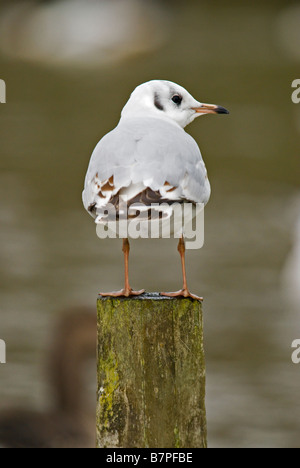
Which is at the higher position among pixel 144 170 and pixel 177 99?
pixel 177 99

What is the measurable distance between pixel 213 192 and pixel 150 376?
8.34 metres

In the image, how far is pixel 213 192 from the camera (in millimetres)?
11047

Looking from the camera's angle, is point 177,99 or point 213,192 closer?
point 177,99

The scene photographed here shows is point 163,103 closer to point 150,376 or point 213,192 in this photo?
point 150,376

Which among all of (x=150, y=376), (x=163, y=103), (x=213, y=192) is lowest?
(x=150, y=376)

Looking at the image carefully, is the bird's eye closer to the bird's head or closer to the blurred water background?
the bird's head

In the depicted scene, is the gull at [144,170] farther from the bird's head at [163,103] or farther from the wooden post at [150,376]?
the bird's head at [163,103]

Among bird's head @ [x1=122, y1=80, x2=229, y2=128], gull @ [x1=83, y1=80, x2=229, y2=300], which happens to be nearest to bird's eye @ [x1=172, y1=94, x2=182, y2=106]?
bird's head @ [x1=122, y1=80, x2=229, y2=128]

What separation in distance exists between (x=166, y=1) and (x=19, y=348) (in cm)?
1209

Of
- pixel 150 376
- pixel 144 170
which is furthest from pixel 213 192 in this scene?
pixel 150 376

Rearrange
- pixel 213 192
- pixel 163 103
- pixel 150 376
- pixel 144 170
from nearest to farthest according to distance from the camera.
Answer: pixel 150 376
pixel 144 170
pixel 163 103
pixel 213 192

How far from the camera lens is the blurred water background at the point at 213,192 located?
703cm

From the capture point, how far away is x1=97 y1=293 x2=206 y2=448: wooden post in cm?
281

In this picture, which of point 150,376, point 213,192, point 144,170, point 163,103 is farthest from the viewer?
point 213,192
